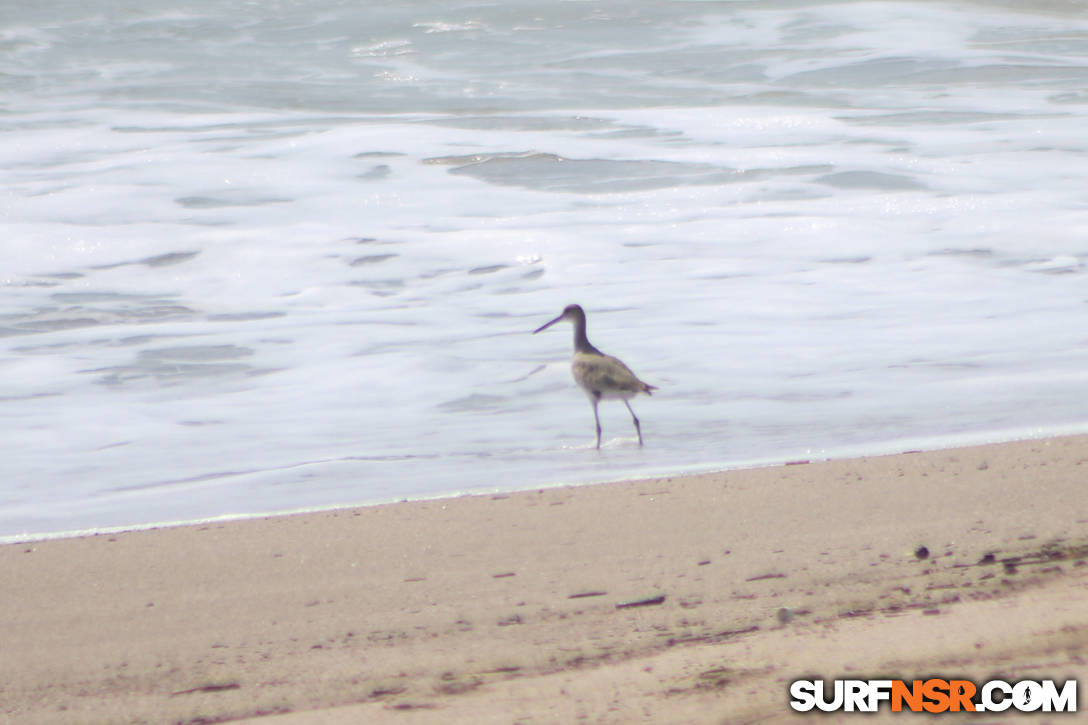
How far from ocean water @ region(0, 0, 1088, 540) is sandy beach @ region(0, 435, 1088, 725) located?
685 mm

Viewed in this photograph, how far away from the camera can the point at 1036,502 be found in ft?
13.1

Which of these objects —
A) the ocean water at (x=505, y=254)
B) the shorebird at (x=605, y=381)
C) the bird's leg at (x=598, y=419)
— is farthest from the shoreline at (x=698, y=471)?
the shorebird at (x=605, y=381)

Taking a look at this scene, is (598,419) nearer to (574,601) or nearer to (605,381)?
(605,381)

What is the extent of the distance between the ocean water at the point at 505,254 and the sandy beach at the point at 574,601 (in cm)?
68

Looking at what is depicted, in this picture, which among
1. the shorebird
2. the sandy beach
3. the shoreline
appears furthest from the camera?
the shorebird

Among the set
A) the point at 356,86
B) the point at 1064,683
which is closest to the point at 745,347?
the point at 1064,683

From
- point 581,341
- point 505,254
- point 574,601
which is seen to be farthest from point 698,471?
point 505,254

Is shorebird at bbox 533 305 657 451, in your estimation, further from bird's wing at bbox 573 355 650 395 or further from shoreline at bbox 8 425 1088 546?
shoreline at bbox 8 425 1088 546

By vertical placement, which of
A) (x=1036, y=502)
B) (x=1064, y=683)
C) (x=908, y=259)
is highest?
(x=1064, y=683)

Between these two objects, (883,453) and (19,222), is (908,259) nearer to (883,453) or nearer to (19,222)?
(883,453)

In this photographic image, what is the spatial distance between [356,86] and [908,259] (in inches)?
445

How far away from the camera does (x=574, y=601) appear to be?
135 inches

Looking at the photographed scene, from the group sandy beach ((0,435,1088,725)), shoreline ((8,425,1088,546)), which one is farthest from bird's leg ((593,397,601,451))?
sandy beach ((0,435,1088,725))

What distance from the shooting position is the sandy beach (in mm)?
2869
